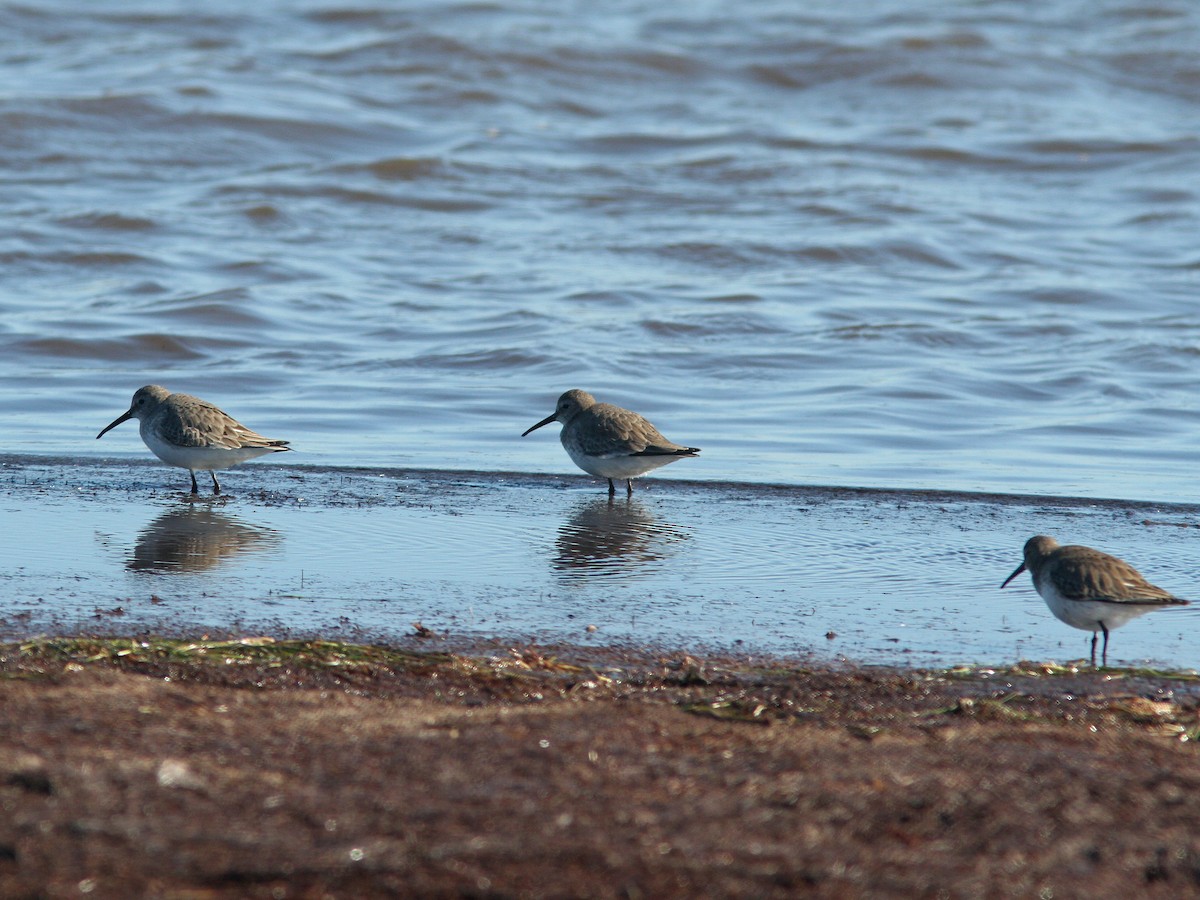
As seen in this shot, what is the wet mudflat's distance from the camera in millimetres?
3426

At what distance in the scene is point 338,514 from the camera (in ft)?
27.7

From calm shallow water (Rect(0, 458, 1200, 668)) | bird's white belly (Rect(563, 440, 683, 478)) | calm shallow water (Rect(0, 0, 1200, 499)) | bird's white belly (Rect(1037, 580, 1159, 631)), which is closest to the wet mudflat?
bird's white belly (Rect(1037, 580, 1159, 631))

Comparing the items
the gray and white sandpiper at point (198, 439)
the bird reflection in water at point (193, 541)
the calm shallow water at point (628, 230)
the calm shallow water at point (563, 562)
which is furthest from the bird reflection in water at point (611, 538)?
the gray and white sandpiper at point (198, 439)

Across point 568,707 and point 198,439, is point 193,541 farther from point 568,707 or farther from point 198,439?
point 568,707

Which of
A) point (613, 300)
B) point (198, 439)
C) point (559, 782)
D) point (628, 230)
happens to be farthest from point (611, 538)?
point (628, 230)

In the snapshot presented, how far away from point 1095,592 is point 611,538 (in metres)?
2.87

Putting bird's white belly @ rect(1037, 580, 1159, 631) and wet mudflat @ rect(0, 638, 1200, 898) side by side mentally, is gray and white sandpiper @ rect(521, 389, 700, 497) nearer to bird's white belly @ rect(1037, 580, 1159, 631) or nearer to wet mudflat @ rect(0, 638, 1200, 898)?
bird's white belly @ rect(1037, 580, 1159, 631)

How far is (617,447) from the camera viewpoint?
9.45 metres

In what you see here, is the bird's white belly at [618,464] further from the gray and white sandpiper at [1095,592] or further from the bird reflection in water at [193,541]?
the gray and white sandpiper at [1095,592]

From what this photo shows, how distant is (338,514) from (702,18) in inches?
963

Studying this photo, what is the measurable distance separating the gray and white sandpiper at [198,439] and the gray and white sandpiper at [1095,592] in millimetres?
4932

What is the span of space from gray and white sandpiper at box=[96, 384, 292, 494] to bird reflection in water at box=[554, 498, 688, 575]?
80.0 inches

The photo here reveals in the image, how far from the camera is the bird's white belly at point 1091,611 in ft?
19.6

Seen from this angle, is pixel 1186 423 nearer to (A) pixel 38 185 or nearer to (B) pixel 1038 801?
(B) pixel 1038 801
